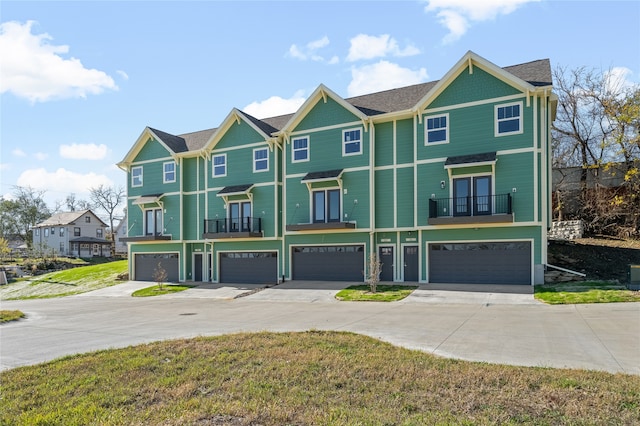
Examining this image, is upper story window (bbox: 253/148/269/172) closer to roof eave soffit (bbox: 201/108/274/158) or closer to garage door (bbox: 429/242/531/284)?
roof eave soffit (bbox: 201/108/274/158)

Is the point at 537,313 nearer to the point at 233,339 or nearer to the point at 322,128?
the point at 233,339

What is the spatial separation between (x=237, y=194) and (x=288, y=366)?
2131 centimetres

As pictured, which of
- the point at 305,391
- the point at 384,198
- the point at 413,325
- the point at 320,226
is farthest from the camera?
the point at 320,226

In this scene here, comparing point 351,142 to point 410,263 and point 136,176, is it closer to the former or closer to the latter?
point 410,263

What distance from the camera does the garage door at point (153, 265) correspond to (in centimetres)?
3045

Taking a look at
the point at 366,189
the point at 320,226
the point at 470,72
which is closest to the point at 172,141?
the point at 320,226

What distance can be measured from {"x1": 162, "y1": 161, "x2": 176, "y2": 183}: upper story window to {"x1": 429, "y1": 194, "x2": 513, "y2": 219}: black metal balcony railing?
18.4m

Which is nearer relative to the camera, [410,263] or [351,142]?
[410,263]

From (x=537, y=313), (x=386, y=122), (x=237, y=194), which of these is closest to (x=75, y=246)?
(x=237, y=194)

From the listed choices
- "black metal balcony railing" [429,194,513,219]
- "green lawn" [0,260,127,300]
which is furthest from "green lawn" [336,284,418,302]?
"green lawn" [0,260,127,300]

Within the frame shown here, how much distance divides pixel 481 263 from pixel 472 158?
5.10m

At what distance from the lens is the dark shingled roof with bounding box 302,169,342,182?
945 inches

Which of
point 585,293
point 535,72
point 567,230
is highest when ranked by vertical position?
point 535,72

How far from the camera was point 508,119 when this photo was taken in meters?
20.6
